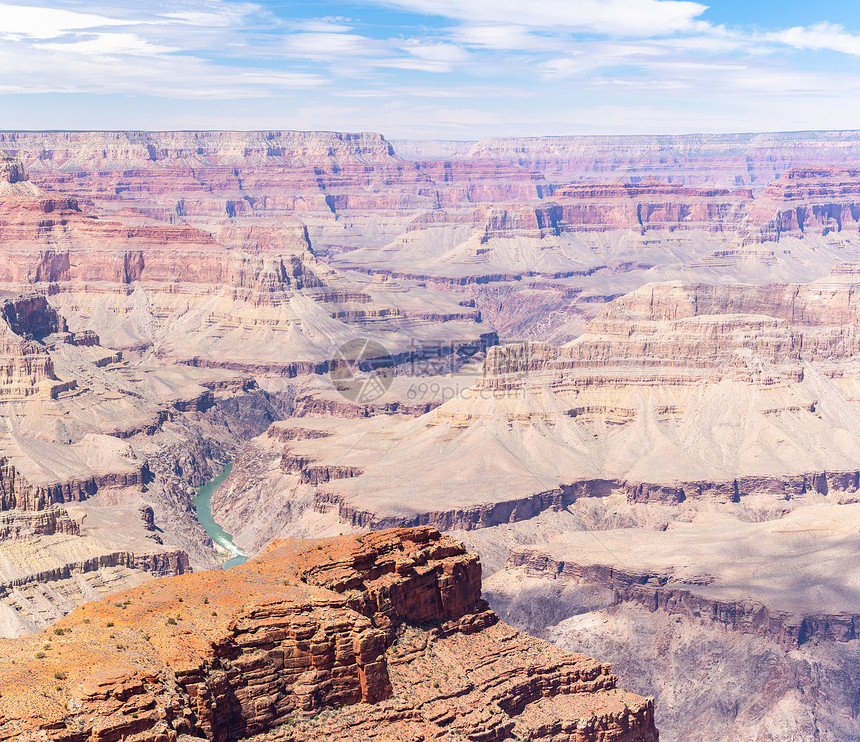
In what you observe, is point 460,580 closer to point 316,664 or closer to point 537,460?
point 316,664

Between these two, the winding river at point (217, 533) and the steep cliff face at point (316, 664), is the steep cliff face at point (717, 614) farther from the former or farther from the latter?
the steep cliff face at point (316, 664)

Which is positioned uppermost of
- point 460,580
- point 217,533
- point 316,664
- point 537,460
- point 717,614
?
point 316,664

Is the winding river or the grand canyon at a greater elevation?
the grand canyon

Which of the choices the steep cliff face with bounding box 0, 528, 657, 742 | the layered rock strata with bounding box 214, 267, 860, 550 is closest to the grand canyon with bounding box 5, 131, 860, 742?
the steep cliff face with bounding box 0, 528, 657, 742

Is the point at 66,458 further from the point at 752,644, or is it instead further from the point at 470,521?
the point at 752,644

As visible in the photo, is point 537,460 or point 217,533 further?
point 537,460

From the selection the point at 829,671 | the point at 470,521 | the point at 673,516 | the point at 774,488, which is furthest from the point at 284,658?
the point at 774,488

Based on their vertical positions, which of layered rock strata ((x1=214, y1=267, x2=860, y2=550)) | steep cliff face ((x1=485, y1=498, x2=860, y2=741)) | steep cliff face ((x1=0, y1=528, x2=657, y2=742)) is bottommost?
steep cliff face ((x1=485, y1=498, x2=860, y2=741))

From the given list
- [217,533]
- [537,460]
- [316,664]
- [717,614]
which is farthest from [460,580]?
[217,533]

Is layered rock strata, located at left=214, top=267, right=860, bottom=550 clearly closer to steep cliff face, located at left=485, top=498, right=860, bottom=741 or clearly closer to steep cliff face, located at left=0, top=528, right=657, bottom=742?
steep cliff face, located at left=485, top=498, right=860, bottom=741
